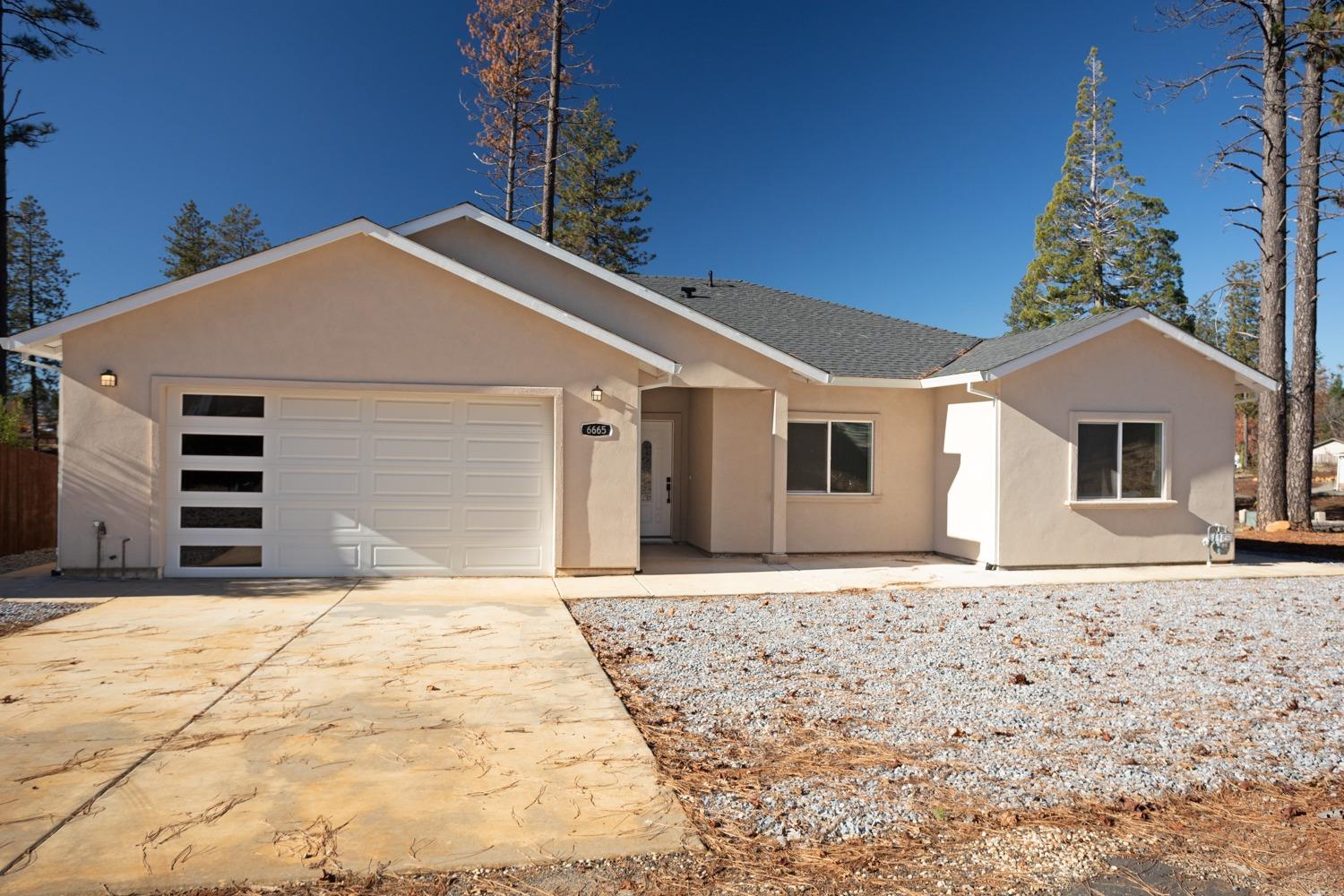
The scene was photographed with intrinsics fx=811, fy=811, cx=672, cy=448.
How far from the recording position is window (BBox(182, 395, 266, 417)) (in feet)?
33.4

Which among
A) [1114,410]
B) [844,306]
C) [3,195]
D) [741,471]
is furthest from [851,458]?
[3,195]

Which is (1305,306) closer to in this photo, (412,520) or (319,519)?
(412,520)

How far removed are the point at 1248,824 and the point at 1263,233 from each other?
19131 mm

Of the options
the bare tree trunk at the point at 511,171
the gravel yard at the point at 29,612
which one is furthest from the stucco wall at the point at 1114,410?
the bare tree trunk at the point at 511,171

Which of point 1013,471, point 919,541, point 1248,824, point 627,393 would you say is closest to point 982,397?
point 1013,471

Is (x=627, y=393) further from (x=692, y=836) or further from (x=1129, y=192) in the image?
(x=1129, y=192)

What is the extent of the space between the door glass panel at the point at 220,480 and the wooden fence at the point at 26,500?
4.15m

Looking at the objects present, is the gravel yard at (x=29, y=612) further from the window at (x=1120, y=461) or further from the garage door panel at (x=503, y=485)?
the window at (x=1120, y=461)

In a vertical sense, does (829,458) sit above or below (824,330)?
below

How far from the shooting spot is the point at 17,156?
2120 centimetres

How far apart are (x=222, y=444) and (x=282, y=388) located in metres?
1.04

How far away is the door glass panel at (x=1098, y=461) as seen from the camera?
12.4 meters

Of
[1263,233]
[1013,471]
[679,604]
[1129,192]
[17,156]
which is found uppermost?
[1129,192]

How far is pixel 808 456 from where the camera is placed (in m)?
13.4
